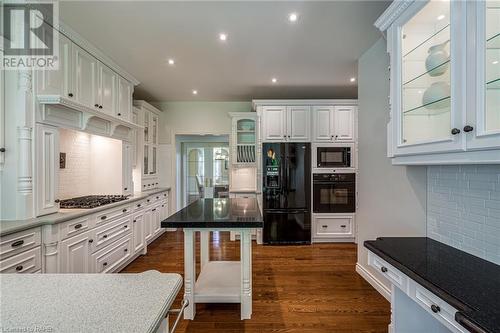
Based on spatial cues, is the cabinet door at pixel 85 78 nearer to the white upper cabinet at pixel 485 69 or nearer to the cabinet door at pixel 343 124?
the white upper cabinet at pixel 485 69

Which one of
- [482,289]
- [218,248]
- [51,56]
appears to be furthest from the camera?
[218,248]

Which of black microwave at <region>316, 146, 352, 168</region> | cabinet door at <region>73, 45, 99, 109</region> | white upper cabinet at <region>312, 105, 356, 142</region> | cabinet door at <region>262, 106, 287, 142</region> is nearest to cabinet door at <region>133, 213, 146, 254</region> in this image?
cabinet door at <region>73, 45, 99, 109</region>

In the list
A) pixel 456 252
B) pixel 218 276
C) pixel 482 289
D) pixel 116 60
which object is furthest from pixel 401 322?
pixel 116 60

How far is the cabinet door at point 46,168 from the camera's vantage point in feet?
6.86

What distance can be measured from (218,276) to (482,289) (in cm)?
211

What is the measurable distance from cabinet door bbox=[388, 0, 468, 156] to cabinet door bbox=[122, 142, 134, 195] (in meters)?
3.40

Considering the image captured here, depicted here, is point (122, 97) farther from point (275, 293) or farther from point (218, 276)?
point (275, 293)

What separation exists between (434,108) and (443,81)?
0.16 metres

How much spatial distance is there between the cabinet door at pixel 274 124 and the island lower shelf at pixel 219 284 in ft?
7.46

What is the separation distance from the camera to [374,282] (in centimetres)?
269

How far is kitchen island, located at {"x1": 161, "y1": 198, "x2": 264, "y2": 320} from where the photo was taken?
1.91 metres

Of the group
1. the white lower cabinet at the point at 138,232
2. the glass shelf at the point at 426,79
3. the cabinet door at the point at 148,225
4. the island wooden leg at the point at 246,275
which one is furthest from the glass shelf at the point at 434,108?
the cabinet door at the point at 148,225

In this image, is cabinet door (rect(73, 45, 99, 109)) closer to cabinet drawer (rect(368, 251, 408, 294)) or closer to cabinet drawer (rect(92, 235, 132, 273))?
cabinet drawer (rect(92, 235, 132, 273))

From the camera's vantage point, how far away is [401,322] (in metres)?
1.56
